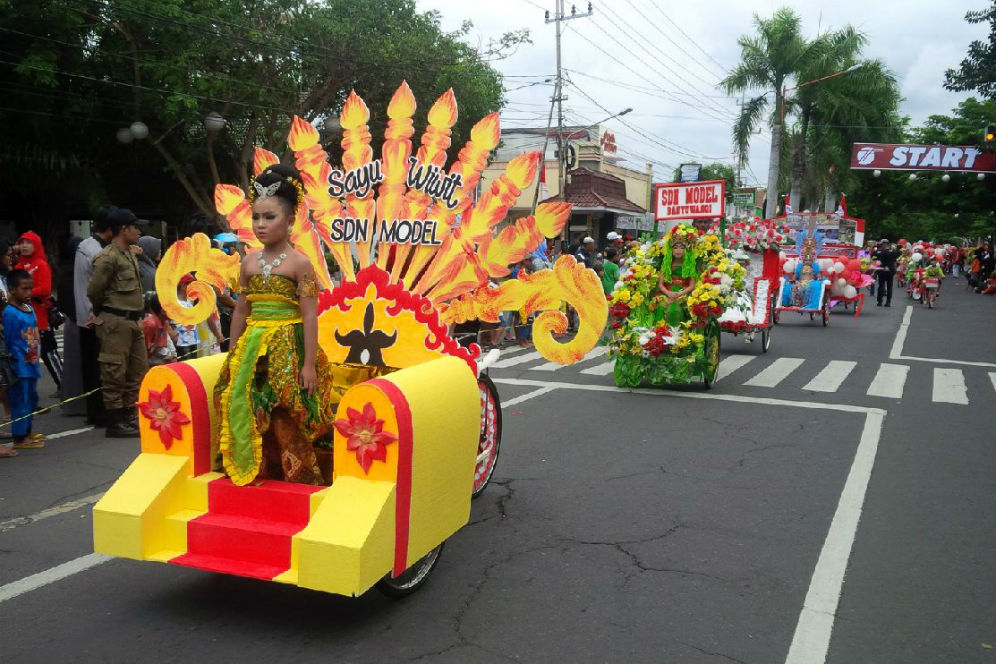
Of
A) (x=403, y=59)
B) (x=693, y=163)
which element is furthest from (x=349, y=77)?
(x=693, y=163)

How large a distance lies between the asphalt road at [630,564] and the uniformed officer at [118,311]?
0.36m

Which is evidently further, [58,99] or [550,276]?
[58,99]

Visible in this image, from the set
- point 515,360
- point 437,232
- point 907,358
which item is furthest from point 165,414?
point 907,358

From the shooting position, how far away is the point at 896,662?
11.6ft

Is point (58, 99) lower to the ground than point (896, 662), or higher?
higher

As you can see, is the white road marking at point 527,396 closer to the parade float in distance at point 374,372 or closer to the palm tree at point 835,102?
the parade float in distance at point 374,372

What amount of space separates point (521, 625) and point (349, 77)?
68.1 ft

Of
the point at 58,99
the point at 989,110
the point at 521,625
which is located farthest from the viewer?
the point at 989,110

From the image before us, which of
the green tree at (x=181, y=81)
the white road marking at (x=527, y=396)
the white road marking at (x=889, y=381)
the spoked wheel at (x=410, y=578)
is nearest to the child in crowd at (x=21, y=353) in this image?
the spoked wheel at (x=410, y=578)

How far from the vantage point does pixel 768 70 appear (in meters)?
34.1

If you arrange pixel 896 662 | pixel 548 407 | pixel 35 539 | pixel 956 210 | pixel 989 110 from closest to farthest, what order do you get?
pixel 896 662 → pixel 35 539 → pixel 548 407 → pixel 989 110 → pixel 956 210

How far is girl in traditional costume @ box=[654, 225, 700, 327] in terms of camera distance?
10.1 meters

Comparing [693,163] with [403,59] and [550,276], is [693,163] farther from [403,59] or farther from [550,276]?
[550,276]

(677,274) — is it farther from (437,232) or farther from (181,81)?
(181,81)
